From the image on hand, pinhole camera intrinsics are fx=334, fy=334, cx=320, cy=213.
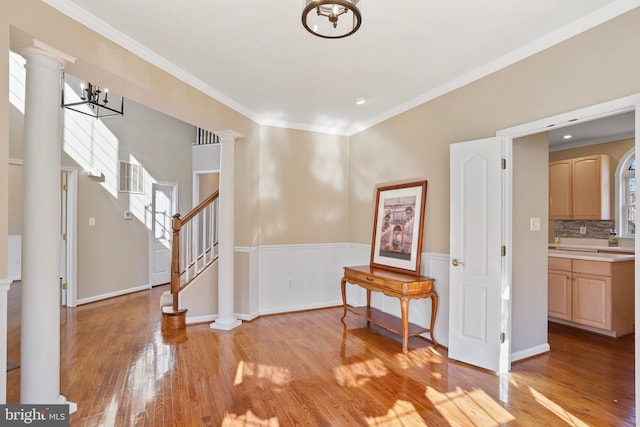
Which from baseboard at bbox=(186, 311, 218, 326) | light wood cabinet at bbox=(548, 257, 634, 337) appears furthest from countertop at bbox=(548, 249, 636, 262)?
baseboard at bbox=(186, 311, 218, 326)

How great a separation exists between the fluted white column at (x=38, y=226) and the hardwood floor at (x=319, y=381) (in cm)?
42

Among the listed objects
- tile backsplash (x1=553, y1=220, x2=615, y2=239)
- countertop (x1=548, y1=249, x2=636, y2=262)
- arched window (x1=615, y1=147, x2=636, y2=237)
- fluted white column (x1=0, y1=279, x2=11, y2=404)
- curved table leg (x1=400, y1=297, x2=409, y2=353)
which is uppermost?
arched window (x1=615, y1=147, x2=636, y2=237)

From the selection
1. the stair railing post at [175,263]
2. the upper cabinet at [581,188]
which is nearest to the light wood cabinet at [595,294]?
the upper cabinet at [581,188]

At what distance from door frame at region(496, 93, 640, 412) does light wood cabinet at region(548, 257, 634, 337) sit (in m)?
1.66

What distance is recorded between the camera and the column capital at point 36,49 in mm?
1994

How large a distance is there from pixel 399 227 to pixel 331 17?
2.68m

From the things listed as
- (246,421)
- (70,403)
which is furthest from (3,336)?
(246,421)

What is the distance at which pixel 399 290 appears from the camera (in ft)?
11.1

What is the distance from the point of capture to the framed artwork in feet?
12.3

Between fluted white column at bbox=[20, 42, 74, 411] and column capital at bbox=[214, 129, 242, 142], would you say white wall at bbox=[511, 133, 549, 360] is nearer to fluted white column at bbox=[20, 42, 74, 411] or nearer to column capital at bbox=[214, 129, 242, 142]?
column capital at bbox=[214, 129, 242, 142]

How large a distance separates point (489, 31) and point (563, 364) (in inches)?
115

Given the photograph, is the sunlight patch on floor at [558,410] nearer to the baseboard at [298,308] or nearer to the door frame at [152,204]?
the baseboard at [298,308]

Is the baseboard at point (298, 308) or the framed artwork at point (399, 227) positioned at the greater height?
the framed artwork at point (399, 227)

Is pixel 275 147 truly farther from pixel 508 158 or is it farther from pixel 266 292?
pixel 508 158
